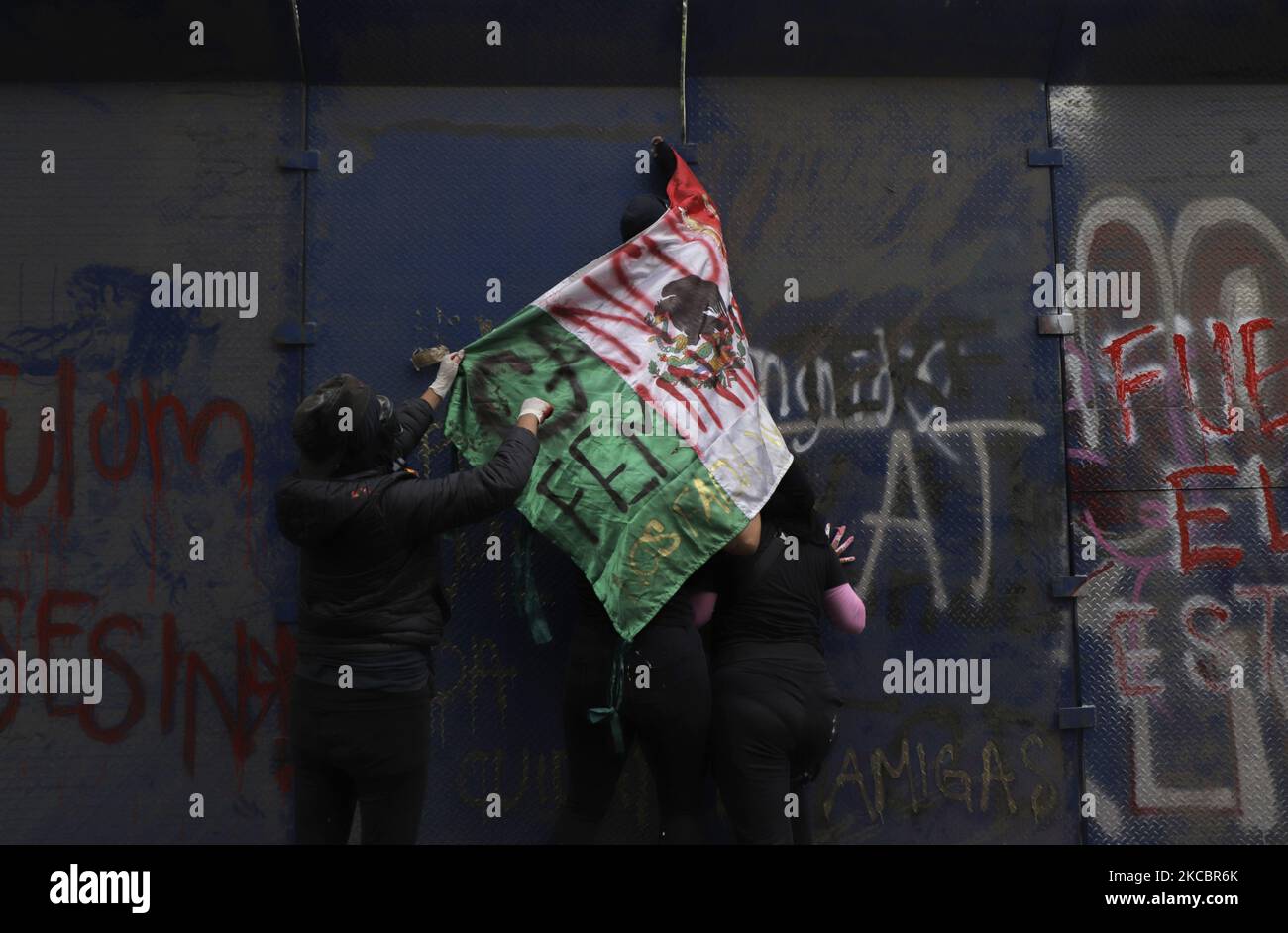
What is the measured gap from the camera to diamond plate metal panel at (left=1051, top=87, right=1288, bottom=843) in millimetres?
4734

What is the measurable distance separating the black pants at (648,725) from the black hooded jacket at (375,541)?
0.60 m

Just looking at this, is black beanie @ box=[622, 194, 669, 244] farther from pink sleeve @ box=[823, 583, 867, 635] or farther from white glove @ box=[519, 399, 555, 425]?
pink sleeve @ box=[823, 583, 867, 635]

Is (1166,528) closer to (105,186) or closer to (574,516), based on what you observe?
(574,516)

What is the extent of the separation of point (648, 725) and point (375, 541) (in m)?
1.10

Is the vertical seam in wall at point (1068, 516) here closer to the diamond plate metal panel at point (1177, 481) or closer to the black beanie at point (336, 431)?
the diamond plate metal panel at point (1177, 481)

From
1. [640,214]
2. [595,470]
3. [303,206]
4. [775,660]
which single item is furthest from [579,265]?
[775,660]

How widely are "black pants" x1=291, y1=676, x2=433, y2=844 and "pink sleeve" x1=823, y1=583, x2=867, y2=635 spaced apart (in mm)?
1422

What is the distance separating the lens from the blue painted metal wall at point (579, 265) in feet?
15.2

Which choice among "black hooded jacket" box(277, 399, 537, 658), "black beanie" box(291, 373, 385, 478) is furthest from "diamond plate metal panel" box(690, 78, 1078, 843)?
"black beanie" box(291, 373, 385, 478)

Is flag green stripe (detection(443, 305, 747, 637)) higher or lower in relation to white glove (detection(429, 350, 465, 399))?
lower

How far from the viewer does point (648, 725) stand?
3906mm

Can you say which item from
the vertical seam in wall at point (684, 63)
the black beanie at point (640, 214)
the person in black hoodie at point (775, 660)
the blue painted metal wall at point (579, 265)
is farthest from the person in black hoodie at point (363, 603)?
the vertical seam in wall at point (684, 63)

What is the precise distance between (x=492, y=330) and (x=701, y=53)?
142 cm

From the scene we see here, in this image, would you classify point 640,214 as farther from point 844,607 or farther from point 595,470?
point 844,607
